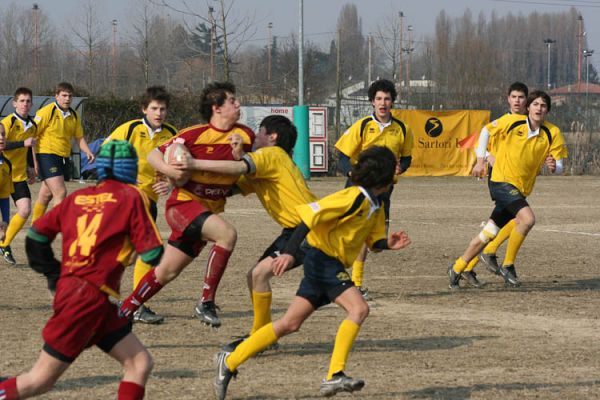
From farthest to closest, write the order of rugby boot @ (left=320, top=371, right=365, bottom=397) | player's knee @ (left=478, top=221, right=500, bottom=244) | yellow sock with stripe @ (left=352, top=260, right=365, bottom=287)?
player's knee @ (left=478, top=221, right=500, bottom=244)
yellow sock with stripe @ (left=352, top=260, right=365, bottom=287)
rugby boot @ (left=320, top=371, right=365, bottom=397)

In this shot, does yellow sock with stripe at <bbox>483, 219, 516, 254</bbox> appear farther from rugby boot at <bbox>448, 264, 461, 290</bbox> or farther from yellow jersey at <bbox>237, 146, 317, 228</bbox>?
yellow jersey at <bbox>237, 146, 317, 228</bbox>

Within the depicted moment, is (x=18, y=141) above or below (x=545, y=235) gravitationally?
above

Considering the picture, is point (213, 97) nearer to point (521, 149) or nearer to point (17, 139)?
point (521, 149)

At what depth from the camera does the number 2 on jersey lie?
527 cm

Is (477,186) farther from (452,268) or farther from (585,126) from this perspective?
(452,268)

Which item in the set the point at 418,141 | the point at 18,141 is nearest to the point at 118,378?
the point at 18,141

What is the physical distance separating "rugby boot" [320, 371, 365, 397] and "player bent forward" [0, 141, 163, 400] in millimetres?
1302

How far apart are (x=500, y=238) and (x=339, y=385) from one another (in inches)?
259

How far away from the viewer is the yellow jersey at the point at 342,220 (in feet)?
21.3

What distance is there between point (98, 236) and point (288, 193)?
2702mm

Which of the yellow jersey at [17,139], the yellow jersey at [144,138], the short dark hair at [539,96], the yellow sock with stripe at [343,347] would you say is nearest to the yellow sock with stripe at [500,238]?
the short dark hair at [539,96]

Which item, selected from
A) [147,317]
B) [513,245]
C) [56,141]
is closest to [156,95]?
[147,317]

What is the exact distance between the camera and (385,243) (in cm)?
694

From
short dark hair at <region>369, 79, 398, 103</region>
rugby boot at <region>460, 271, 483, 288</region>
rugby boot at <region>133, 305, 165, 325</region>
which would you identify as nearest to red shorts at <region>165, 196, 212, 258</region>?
rugby boot at <region>133, 305, 165, 325</region>
